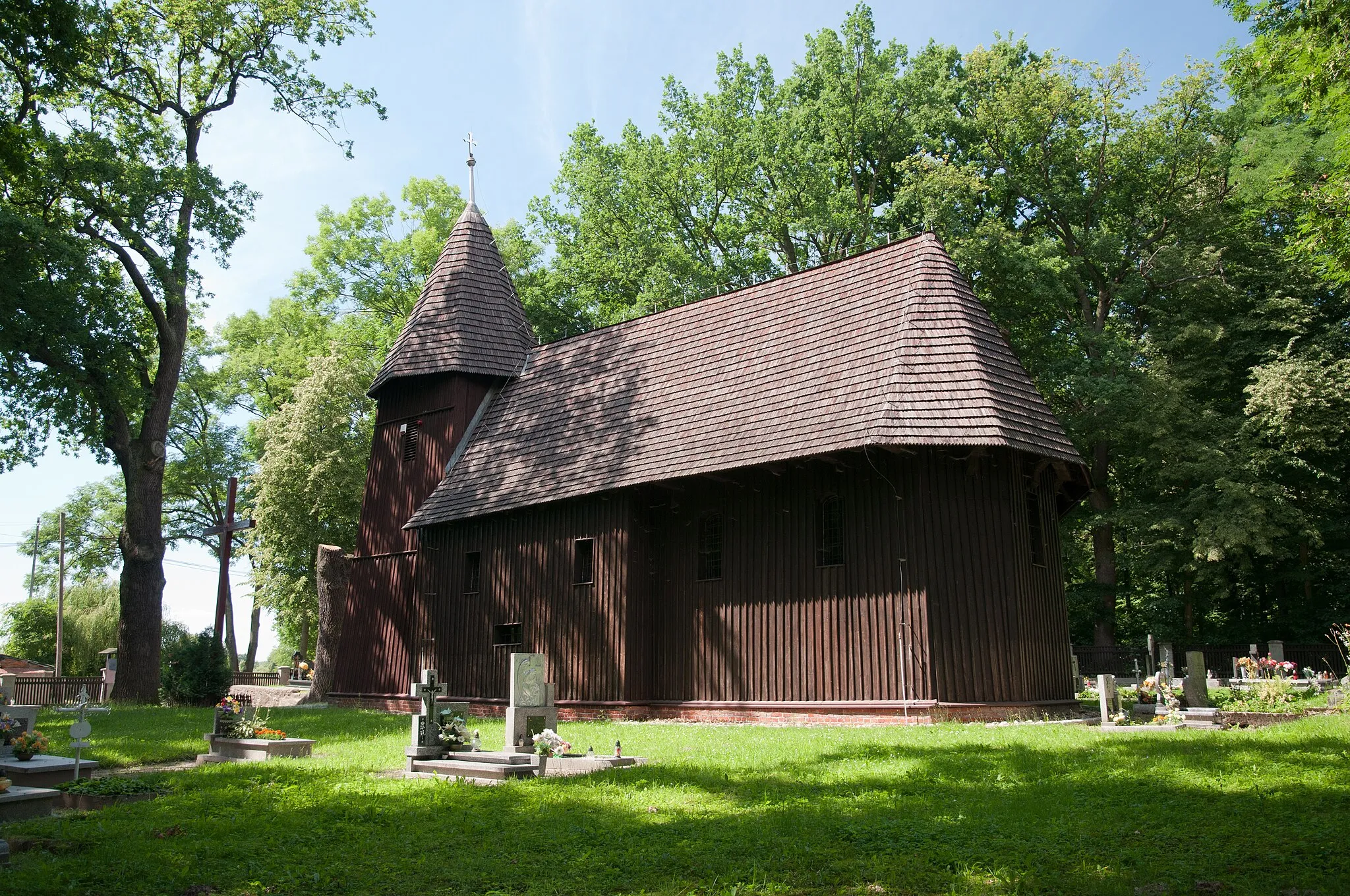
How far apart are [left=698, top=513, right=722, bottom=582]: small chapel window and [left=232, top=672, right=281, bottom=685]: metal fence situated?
2232 centimetres

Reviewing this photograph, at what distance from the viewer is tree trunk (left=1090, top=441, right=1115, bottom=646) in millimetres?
31078

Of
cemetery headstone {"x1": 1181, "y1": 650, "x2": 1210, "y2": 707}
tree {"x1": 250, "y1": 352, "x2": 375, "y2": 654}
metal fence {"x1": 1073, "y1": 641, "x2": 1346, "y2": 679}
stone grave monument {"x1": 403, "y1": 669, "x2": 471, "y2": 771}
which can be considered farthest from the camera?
tree {"x1": 250, "y1": 352, "x2": 375, "y2": 654}

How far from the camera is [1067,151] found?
101ft

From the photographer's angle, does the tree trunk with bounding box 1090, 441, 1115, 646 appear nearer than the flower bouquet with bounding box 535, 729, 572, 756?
No

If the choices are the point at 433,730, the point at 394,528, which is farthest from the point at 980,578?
the point at 394,528

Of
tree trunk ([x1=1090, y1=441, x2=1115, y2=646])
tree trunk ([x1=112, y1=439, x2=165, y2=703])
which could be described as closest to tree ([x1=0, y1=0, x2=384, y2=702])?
tree trunk ([x1=112, y1=439, x2=165, y2=703])

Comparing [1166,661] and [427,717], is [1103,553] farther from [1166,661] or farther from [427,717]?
[427,717]

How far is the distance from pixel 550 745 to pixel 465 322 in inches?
600

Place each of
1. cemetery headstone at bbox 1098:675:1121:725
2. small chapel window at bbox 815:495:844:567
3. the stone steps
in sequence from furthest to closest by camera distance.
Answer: small chapel window at bbox 815:495:844:567 < cemetery headstone at bbox 1098:675:1121:725 < the stone steps

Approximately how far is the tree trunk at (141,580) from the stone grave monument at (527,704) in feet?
52.3

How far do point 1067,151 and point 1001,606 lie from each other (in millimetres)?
19383

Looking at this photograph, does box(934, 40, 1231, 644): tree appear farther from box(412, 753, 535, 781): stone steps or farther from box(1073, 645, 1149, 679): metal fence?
box(412, 753, 535, 781): stone steps

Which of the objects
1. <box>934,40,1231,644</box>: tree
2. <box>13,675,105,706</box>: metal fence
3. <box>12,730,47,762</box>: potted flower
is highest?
<box>934,40,1231,644</box>: tree

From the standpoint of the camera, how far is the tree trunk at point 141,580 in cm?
2458
